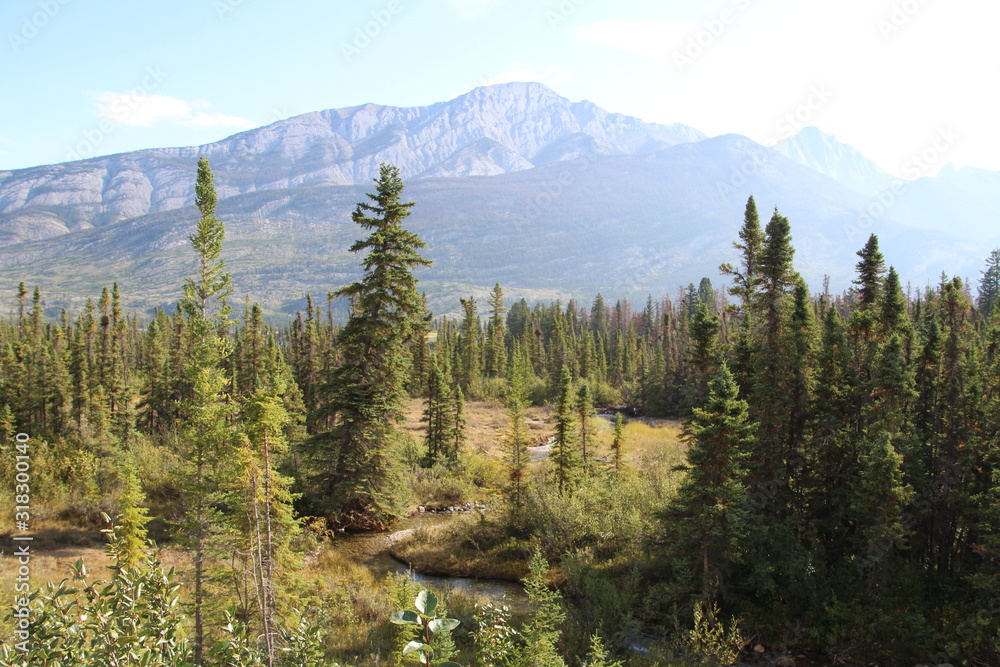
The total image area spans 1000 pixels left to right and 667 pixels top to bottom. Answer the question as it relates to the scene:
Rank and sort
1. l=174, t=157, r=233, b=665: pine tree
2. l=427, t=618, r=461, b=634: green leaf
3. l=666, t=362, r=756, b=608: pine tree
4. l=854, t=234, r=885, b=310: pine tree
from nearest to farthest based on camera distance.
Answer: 1. l=427, t=618, r=461, b=634: green leaf
2. l=174, t=157, r=233, b=665: pine tree
3. l=666, t=362, r=756, b=608: pine tree
4. l=854, t=234, r=885, b=310: pine tree

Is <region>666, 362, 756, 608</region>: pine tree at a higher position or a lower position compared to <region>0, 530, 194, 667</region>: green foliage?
lower

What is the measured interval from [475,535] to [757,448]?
41.0 ft

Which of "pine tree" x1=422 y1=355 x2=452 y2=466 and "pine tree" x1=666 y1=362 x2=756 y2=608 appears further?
"pine tree" x1=422 y1=355 x2=452 y2=466

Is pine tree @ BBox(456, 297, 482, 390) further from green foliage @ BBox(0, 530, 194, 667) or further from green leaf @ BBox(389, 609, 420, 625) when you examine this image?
green leaf @ BBox(389, 609, 420, 625)

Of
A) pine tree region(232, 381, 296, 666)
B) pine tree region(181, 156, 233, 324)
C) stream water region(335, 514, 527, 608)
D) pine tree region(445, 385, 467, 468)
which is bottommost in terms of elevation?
stream water region(335, 514, 527, 608)

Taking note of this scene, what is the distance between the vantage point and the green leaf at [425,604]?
12.5ft

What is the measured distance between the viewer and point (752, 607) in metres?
19.2

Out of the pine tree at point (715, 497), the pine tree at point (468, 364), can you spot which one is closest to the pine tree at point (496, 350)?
the pine tree at point (468, 364)

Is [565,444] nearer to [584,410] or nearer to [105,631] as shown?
[584,410]

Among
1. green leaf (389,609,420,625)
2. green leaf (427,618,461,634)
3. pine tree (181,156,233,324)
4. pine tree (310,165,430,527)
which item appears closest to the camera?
green leaf (389,609,420,625)

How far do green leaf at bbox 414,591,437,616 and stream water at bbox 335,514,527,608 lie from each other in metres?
17.8

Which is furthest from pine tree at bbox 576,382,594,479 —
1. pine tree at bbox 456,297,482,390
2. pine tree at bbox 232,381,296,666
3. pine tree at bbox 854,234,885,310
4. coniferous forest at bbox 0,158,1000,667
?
pine tree at bbox 456,297,482,390

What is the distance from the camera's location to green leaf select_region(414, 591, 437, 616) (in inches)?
149

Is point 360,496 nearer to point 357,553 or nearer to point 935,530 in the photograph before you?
point 357,553
